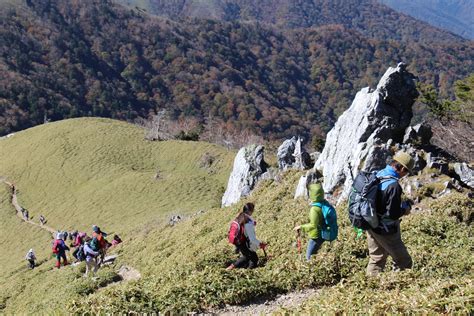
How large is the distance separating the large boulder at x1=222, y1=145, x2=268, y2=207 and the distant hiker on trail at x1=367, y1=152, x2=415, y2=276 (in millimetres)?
25485

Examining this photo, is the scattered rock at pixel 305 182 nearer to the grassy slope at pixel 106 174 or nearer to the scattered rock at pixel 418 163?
the scattered rock at pixel 418 163

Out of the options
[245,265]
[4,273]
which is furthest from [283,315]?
[4,273]

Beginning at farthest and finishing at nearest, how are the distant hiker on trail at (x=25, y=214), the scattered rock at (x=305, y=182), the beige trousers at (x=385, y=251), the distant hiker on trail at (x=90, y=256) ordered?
1. the distant hiker on trail at (x=25, y=214)
2. the scattered rock at (x=305, y=182)
3. the distant hiker on trail at (x=90, y=256)
4. the beige trousers at (x=385, y=251)

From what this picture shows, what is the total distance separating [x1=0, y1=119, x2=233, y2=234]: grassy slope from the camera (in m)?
52.2

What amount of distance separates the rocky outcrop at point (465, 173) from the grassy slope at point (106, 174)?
2772 cm

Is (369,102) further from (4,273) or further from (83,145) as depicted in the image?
(83,145)

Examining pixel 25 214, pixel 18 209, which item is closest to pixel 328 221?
pixel 25 214

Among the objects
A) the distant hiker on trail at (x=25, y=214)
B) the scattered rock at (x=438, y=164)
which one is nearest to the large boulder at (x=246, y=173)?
the scattered rock at (x=438, y=164)

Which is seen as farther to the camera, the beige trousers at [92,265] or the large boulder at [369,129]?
the beige trousers at [92,265]

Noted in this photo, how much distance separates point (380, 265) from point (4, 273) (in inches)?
1340

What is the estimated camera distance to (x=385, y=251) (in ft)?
31.3

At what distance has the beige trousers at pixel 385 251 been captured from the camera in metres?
9.11

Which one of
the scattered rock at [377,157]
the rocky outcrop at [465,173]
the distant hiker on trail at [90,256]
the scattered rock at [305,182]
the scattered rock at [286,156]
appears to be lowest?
the distant hiker on trail at [90,256]

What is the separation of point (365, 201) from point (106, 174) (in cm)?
6092
